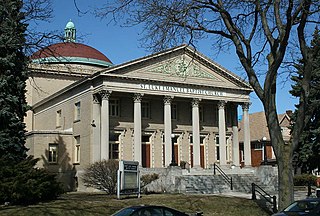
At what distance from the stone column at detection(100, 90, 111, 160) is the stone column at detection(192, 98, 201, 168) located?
371 inches

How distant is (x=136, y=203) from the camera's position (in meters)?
24.4

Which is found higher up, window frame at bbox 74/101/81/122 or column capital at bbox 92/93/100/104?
column capital at bbox 92/93/100/104

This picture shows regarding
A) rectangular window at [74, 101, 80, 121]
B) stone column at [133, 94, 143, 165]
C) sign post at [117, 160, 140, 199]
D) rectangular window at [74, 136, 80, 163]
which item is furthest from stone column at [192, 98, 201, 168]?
sign post at [117, 160, 140, 199]

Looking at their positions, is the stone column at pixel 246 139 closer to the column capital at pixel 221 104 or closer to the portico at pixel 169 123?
the portico at pixel 169 123

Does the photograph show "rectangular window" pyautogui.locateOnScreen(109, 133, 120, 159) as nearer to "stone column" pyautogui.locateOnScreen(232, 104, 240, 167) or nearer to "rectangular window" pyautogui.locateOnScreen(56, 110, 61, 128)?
"rectangular window" pyautogui.locateOnScreen(56, 110, 61, 128)

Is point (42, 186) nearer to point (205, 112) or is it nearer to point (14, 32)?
point (14, 32)

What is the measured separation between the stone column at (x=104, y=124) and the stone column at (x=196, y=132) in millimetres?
9420

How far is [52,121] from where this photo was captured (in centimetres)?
5491

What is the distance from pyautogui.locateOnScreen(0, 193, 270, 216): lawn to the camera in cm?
2127

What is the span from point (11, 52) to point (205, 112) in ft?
91.6

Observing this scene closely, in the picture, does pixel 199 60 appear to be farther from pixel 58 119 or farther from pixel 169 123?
pixel 58 119

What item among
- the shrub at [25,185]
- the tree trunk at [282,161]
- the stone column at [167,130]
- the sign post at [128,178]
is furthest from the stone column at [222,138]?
the tree trunk at [282,161]

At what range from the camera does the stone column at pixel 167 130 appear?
4691 centimetres

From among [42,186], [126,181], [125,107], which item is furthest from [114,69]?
[42,186]
